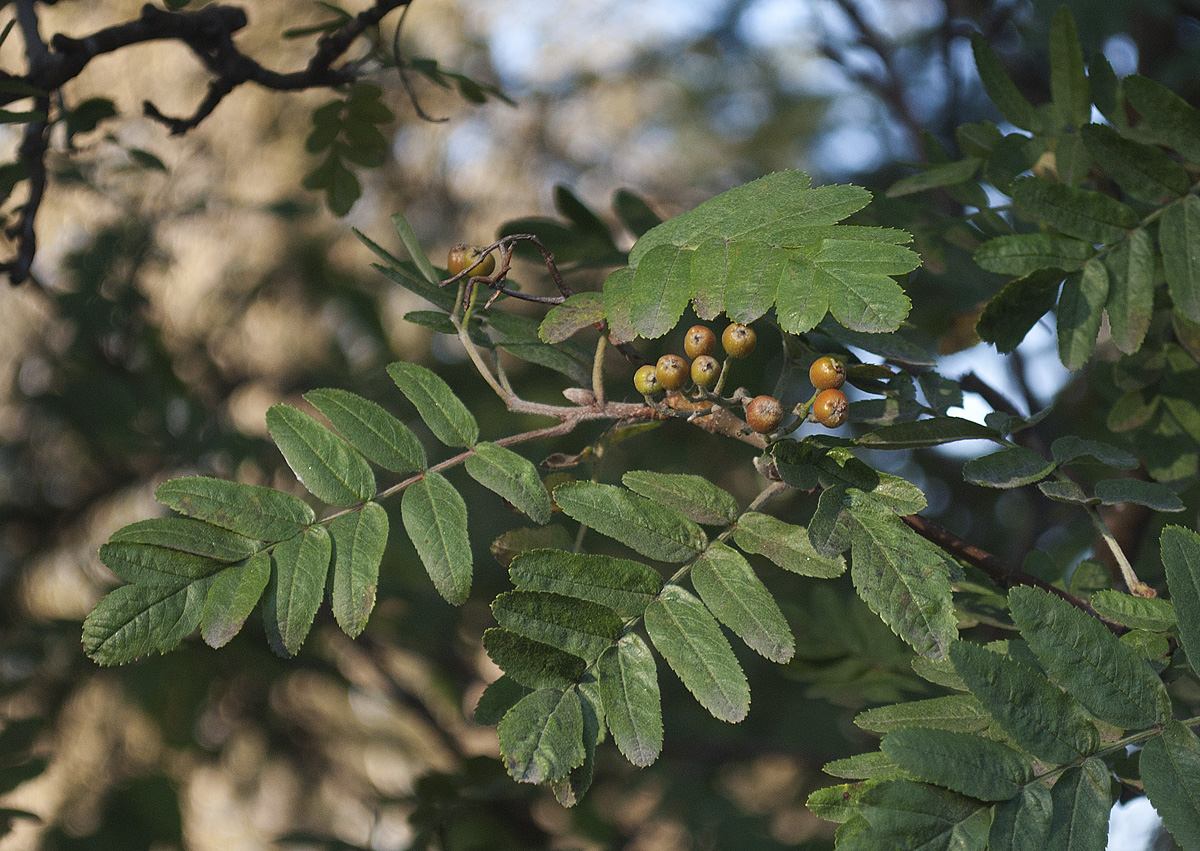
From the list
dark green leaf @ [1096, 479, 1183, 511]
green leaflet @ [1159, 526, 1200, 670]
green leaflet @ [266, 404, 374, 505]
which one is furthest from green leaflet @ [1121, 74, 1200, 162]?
green leaflet @ [266, 404, 374, 505]

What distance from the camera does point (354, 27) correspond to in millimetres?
1354

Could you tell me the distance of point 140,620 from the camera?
812 mm

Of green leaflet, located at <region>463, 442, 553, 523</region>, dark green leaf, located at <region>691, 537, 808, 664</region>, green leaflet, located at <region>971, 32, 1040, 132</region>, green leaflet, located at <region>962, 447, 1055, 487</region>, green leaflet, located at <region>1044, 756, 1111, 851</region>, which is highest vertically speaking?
green leaflet, located at <region>971, 32, 1040, 132</region>

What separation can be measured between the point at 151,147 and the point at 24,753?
2.49m

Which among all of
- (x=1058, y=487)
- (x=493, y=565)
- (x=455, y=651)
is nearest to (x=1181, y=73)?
(x=1058, y=487)

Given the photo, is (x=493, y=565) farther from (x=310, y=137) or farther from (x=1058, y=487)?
(x=1058, y=487)

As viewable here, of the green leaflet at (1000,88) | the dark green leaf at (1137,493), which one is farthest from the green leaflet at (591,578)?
the green leaflet at (1000,88)

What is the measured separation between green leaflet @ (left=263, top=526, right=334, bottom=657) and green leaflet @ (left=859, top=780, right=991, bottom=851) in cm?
51

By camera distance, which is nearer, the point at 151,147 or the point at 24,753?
the point at 24,753

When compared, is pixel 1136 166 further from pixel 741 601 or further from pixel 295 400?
pixel 295 400

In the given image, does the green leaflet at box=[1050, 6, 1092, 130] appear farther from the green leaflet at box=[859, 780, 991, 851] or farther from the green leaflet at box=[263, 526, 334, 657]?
the green leaflet at box=[263, 526, 334, 657]

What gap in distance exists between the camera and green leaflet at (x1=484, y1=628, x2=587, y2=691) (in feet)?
2.59

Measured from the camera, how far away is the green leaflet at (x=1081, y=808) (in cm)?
73

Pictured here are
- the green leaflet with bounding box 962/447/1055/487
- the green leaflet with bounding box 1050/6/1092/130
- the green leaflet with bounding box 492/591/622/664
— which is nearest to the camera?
the green leaflet with bounding box 492/591/622/664
